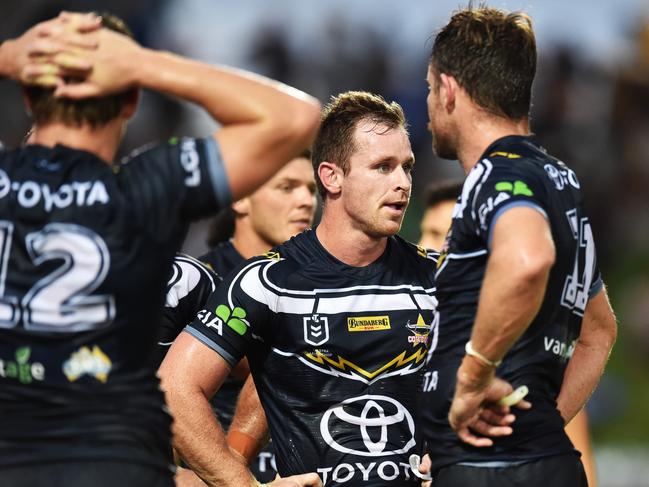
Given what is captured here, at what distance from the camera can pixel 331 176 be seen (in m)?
5.98

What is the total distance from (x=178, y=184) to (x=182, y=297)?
2.54 meters

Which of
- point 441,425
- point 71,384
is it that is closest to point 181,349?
point 441,425

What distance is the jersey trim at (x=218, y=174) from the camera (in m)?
3.69

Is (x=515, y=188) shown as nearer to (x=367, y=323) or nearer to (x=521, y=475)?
(x=521, y=475)

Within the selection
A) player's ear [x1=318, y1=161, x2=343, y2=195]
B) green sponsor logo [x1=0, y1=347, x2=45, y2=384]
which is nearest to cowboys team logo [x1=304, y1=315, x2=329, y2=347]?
player's ear [x1=318, y1=161, x2=343, y2=195]

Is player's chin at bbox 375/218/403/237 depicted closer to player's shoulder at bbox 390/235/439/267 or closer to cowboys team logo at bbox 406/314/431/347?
player's shoulder at bbox 390/235/439/267

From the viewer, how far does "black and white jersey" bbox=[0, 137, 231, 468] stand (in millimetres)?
3574

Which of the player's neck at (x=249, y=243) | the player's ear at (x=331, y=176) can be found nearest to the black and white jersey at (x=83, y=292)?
the player's ear at (x=331, y=176)

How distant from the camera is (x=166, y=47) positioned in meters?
15.1

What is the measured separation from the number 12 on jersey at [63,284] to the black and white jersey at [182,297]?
99.6 inches

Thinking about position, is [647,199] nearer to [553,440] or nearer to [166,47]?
[166,47]

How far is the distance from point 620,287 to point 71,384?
41.9ft

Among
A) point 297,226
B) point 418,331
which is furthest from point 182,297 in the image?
point 297,226

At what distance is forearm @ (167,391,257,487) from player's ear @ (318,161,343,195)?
4.46 feet
